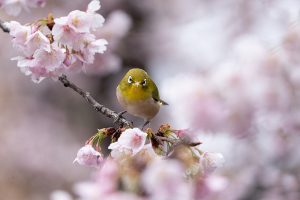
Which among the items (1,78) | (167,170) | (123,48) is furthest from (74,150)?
(167,170)

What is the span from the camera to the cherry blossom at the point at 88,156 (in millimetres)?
855

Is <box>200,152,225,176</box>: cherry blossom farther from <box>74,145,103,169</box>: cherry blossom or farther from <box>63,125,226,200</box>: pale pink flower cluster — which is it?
<box>74,145,103,169</box>: cherry blossom

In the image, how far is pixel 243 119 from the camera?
67 cm

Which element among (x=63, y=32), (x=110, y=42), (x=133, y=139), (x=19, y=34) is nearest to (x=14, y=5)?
(x=19, y=34)

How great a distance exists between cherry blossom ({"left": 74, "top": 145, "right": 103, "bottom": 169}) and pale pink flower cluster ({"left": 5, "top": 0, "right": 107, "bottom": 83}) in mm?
346

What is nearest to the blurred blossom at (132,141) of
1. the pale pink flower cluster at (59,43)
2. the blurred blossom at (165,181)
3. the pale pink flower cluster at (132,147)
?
the pale pink flower cluster at (132,147)

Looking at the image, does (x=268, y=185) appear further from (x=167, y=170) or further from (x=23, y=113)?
(x=23, y=113)

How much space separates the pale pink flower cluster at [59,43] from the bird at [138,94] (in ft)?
0.91

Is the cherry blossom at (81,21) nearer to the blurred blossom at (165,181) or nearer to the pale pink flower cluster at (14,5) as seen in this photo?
the pale pink flower cluster at (14,5)

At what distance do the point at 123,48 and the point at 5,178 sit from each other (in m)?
2.32

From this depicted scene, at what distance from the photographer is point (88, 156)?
86 centimetres

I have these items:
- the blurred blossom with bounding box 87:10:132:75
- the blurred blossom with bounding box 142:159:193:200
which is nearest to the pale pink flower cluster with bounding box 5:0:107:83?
the blurred blossom with bounding box 142:159:193:200

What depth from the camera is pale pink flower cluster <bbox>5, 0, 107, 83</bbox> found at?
0.90 m

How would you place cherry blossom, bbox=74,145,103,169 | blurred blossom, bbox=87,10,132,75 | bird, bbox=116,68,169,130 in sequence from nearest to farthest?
1. cherry blossom, bbox=74,145,103,169
2. bird, bbox=116,68,169,130
3. blurred blossom, bbox=87,10,132,75
